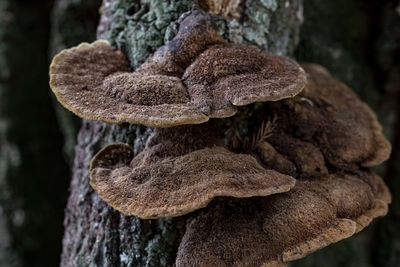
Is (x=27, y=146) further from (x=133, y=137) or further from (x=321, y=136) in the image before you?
(x=321, y=136)

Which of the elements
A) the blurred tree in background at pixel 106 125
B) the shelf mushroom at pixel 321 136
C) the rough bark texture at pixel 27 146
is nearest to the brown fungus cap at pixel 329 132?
the shelf mushroom at pixel 321 136

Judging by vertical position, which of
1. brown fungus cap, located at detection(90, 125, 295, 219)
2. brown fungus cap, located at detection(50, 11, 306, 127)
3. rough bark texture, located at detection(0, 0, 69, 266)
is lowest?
rough bark texture, located at detection(0, 0, 69, 266)

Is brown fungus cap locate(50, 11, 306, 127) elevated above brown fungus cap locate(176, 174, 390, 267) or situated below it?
above

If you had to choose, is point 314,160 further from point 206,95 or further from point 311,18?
point 311,18

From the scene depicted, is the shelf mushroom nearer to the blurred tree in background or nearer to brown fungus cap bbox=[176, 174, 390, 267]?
brown fungus cap bbox=[176, 174, 390, 267]

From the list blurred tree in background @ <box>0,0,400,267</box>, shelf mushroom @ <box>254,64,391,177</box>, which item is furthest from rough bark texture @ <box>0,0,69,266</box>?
shelf mushroom @ <box>254,64,391,177</box>

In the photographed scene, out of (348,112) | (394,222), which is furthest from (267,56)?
(394,222)
